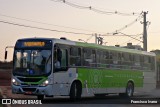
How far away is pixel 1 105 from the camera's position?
20.0 meters

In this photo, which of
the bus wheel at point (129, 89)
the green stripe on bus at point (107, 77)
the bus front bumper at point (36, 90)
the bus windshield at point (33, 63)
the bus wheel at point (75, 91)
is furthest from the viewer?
the bus wheel at point (129, 89)

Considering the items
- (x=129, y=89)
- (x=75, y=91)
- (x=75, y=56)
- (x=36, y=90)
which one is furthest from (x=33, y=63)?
(x=129, y=89)

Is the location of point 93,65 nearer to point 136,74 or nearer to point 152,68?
point 136,74

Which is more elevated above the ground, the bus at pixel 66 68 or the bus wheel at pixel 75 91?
the bus at pixel 66 68

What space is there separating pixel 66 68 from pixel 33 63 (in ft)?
6.44

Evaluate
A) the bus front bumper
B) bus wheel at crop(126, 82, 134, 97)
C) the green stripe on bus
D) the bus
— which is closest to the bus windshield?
the bus

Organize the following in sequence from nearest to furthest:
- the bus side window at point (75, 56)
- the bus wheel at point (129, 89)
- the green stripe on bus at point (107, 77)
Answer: the bus side window at point (75, 56)
the green stripe on bus at point (107, 77)
the bus wheel at point (129, 89)

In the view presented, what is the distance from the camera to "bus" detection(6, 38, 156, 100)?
72.5 feet

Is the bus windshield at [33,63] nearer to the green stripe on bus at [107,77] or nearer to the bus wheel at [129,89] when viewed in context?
the green stripe on bus at [107,77]

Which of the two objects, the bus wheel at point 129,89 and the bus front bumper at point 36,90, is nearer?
the bus front bumper at point 36,90

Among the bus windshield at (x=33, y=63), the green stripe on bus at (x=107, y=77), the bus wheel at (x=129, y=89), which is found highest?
the bus windshield at (x=33, y=63)

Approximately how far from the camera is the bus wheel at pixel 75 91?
2366 centimetres

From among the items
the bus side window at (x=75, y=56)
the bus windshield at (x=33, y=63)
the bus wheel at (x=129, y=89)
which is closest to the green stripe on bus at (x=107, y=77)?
the bus wheel at (x=129, y=89)

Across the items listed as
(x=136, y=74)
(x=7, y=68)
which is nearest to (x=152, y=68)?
(x=136, y=74)
